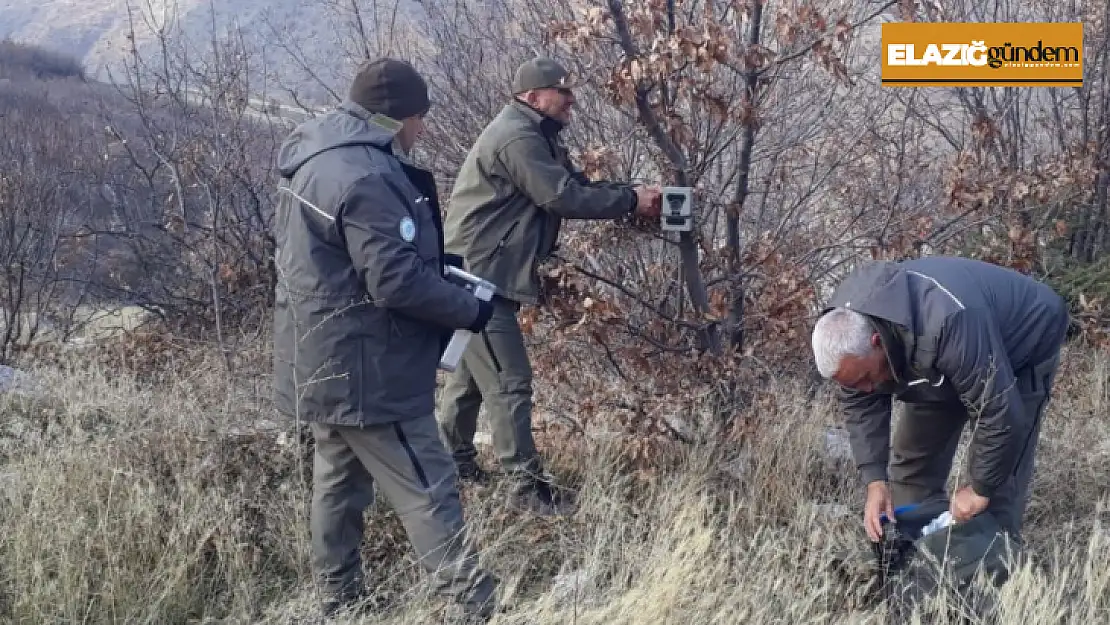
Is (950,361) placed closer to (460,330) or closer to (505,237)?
(460,330)

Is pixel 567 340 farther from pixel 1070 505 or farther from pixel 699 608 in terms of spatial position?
pixel 1070 505

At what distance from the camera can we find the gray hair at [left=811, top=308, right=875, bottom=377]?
2.77 meters

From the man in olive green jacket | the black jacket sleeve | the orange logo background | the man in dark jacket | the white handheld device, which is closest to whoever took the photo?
the black jacket sleeve

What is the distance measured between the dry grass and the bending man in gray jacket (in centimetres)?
34

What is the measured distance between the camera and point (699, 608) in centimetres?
294

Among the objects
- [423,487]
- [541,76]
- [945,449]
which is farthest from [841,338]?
[541,76]

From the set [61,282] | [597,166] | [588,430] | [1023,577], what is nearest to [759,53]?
[597,166]

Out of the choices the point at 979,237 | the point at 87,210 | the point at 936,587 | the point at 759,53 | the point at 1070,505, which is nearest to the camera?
the point at 936,587

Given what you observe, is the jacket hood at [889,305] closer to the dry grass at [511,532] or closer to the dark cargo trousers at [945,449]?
the dark cargo trousers at [945,449]

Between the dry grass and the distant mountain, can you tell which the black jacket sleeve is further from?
the distant mountain

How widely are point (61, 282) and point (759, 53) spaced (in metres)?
A: 7.22

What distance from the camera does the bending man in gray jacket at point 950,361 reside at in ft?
9.02

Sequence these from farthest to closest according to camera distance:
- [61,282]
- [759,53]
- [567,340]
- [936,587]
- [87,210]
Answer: [87,210], [61,282], [567,340], [759,53], [936,587]

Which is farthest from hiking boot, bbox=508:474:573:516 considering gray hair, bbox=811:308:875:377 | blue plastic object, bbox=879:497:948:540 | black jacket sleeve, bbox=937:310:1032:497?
black jacket sleeve, bbox=937:310:1032:497
